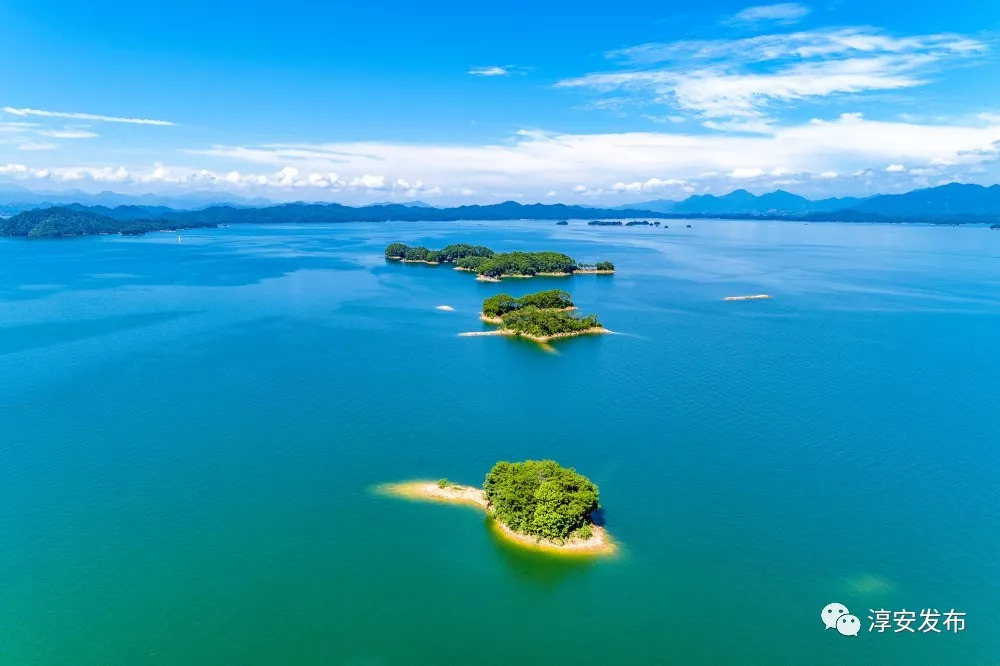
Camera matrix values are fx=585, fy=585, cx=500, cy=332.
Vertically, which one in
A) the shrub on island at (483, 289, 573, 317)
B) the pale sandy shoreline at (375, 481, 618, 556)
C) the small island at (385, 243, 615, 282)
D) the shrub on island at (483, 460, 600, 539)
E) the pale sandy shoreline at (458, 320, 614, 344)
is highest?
the small island at (385, 243, 615, 282)

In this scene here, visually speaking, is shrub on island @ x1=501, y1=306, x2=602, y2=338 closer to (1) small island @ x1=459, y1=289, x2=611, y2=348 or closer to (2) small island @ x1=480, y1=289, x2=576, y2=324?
(1) small island @ x1=459, y1=289, x2=611, y2=348

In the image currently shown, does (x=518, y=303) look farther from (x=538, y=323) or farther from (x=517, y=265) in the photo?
(x=517, y=265)

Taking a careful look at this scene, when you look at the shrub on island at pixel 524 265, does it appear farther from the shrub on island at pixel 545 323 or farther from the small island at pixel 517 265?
the shrub on island at pixel 545 323

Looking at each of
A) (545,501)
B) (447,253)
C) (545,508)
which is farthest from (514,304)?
(447,253)

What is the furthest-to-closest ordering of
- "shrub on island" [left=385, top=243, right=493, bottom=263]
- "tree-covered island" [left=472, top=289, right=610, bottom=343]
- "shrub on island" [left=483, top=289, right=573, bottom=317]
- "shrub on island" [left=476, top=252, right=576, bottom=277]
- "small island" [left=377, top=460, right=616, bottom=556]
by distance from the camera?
"shrub on island" [left=385, top=243, right=493, bottom=263]
"shrub on island" [left=476, top=252, right=576, bottom=277]
"shrub on island" [left=483, top=289, right=573, bottom=317]
"tree-covered island" [left=472, top=289, right=610, bottom=343]
"small island" [left=377, top=460, right=616, bottom=556]

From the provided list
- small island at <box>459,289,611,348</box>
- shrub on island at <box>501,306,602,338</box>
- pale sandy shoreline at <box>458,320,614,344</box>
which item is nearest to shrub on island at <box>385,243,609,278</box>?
small island at <box>459,289,611,348</box>

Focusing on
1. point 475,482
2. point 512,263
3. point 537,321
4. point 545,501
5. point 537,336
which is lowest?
point 475,482

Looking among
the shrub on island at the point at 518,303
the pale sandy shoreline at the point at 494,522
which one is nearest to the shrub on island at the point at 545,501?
the pale sandy shoreline at the point at 494,522
